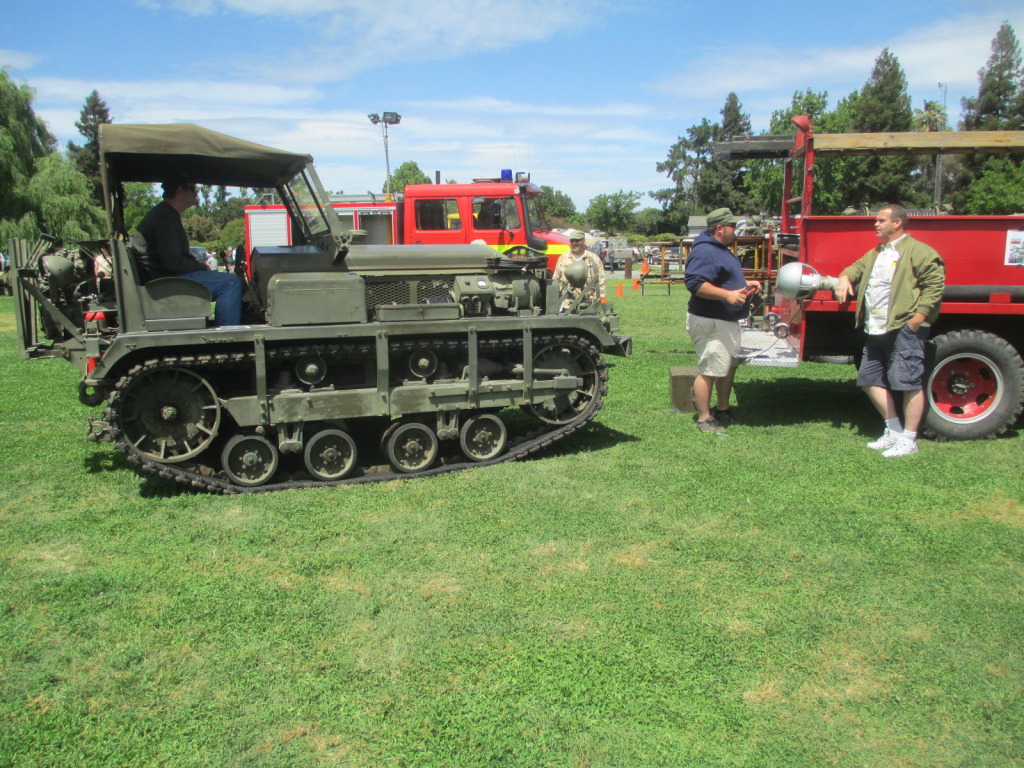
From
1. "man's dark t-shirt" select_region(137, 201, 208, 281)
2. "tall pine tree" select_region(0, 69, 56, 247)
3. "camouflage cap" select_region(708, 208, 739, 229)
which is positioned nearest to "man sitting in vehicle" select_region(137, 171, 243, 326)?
"man's dark t-shirt" select_region(137, 201, 208, 281)

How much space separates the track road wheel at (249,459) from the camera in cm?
597

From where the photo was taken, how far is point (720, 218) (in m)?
7.43

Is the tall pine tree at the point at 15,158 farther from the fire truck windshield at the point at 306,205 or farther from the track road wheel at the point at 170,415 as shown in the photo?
the track road wheel at the point at 170,415

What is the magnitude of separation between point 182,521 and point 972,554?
489 centimetres

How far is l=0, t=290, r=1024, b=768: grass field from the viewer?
3188 millimetres

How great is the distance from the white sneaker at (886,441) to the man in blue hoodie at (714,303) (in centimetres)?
127

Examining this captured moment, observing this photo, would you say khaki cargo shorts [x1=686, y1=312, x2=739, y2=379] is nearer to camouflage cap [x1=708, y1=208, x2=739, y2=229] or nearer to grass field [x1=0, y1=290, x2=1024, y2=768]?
camouflage cap [x1=708, y1=208, x2=739, y2=229]

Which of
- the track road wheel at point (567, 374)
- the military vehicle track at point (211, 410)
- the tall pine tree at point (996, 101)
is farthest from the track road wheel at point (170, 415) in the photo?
the tall pine tree at point (996, 101)

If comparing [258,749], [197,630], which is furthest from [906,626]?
[197,630]

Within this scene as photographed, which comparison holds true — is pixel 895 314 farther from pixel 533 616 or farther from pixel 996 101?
pixel 996 101

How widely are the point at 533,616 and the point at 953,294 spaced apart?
509 centimetres

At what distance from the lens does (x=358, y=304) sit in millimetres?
6078

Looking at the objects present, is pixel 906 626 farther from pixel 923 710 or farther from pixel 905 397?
pixel 905 397

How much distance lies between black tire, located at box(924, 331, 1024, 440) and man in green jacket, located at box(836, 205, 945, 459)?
12.8 inches
